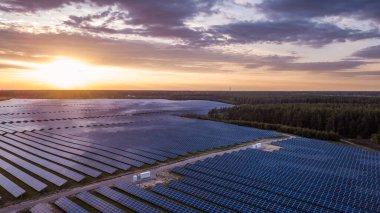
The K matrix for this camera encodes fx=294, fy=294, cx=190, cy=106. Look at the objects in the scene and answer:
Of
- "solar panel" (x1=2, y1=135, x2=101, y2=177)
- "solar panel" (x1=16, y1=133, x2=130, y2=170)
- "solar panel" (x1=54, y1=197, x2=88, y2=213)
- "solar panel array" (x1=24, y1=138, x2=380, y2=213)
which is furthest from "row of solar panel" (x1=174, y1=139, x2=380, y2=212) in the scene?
"solar panel" (x1=54, y1=197, x2=88, y2=213)

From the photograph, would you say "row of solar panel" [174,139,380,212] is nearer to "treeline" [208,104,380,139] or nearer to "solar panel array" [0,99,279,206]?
"solar panel array" [0,99,279,206]

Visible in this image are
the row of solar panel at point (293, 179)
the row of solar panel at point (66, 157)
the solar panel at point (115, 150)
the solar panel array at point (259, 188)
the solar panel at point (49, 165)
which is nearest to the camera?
the solar panel array at point (259, 188)

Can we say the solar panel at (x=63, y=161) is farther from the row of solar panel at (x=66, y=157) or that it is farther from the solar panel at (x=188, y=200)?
the solar panel at (x=188, y=200)

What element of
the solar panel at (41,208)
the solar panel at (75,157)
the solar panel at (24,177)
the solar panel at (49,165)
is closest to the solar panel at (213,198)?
the solar panel at (75,157)

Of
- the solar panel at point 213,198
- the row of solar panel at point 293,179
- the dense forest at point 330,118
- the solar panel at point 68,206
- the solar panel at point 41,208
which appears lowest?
the solar panel at point 41,208

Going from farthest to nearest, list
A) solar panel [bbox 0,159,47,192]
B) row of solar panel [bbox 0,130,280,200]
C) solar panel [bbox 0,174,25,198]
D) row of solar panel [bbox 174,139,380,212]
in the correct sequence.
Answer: row of solar panel [bbox 0,130,280,200] → solar panel [bbox 0,159,47,192] → solar panel [bbox 0,174,25,198] → row of solar panel [bbox 174,139,380,212]

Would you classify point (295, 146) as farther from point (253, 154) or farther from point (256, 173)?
point (256, 173)
